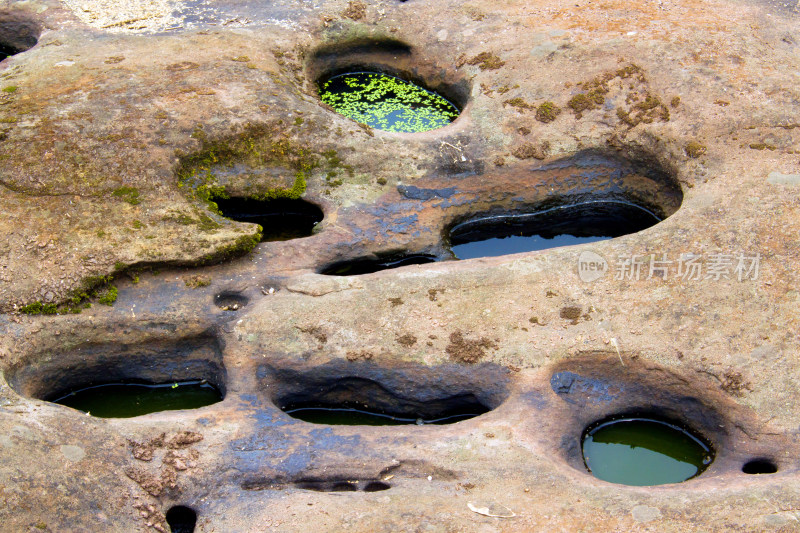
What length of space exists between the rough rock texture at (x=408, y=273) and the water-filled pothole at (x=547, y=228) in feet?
0.81

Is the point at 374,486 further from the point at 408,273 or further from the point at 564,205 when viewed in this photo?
the point at 564,205

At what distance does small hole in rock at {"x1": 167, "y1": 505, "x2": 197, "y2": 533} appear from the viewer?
7.23m

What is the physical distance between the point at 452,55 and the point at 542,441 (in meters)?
7.08

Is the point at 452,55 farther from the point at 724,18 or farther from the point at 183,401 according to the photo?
the point at 183,401

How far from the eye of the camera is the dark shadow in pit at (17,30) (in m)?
12.8

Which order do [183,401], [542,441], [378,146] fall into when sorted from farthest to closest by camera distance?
[378,146] < [183,401] < [542,441]

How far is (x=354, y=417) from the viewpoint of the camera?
8.50m

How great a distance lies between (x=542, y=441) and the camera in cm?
741

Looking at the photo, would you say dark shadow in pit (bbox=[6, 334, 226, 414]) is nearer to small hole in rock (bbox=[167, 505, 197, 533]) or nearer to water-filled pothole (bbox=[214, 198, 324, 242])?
small hole in rock (bbox=[167, 505, 197, 533])

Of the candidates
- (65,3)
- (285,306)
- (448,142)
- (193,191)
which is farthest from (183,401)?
(65,3)

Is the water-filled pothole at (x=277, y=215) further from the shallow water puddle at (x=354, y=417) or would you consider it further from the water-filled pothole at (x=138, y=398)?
the shallow water puddle at (x=354, y=417)

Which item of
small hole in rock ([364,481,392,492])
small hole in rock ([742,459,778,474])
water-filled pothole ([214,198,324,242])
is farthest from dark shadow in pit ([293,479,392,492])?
water-filled pothole ([214,198,324,242])

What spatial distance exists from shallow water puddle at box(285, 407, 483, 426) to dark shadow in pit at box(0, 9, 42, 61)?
27.0ft

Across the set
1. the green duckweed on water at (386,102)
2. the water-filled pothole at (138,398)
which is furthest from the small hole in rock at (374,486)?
the green duckweed on water at (386,102)
